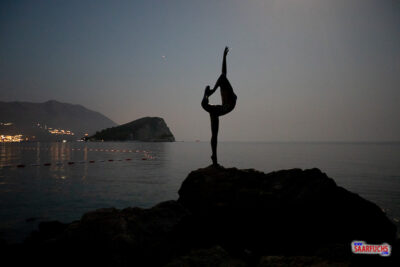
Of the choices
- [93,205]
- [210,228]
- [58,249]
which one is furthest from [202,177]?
[93,205]

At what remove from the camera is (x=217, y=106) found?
29.3 ft

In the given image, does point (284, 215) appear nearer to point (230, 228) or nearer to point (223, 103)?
point (230, 228)

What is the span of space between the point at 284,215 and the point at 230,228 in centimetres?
157

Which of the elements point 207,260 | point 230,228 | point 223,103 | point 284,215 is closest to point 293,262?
point 207,260

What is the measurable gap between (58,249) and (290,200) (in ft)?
18.9

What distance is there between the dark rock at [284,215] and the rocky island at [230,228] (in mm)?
24

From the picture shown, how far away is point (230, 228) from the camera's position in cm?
650

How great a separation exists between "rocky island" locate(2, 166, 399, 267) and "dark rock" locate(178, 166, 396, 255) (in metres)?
0.02

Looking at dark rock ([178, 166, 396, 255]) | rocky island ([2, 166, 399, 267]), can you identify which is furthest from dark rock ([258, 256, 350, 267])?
dark rock ([178, 166, 396, 255])

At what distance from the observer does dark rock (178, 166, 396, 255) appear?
5.77 metres

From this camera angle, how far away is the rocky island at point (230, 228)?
4.21 m
